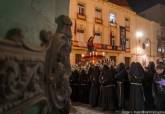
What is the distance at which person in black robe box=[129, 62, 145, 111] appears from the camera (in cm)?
587

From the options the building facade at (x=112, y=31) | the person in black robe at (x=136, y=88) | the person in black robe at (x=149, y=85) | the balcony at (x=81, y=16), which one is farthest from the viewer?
the balcony at (x=81, y=16)

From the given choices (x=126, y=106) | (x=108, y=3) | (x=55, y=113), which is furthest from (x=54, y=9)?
(x=108, y=3)

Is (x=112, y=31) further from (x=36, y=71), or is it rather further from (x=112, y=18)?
(x=36, y=71)

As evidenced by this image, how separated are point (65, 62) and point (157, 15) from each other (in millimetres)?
27159

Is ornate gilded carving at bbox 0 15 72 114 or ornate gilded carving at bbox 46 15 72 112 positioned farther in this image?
ornate gilded carving at bbox 46 15 72 112

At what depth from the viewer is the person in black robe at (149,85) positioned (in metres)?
6.03

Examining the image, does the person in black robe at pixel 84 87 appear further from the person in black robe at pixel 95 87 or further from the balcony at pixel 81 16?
the balcony at pixel 81 16

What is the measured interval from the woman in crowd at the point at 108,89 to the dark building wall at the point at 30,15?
541cm

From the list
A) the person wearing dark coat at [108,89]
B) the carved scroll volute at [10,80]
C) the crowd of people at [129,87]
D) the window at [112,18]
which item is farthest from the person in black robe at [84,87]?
the window at [112,18]

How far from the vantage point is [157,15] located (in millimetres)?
26375

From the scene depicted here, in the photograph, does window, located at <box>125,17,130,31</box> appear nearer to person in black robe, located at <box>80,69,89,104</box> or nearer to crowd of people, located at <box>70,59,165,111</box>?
person in black robe, located at <box>80,69,89,104</box>

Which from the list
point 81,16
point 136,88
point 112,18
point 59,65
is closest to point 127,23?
point 112,18

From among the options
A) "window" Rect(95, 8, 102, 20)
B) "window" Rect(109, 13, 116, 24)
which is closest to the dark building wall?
"window" Rect(95, 8, 102, 20)

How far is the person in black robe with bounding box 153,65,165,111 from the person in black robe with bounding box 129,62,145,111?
366mm
